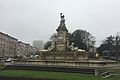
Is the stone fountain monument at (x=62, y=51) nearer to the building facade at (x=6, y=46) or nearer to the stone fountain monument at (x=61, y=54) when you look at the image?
the stone fountain monument at (x=61, y=54)

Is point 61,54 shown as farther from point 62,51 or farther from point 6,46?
point 6,46

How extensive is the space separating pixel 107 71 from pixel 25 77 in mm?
10406

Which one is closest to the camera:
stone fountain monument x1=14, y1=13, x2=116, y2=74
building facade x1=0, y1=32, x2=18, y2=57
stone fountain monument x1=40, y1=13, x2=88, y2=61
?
stone fountain monument x1=14, y1=13, x2=116, y2=74

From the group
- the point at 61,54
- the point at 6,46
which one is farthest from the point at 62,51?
the point at 6,46

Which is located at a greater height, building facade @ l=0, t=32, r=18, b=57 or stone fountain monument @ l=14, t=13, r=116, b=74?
building facade @ l=0, t=32, r=18, b=57

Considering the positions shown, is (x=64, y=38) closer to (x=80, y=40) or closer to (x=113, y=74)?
(x=113, y=74)

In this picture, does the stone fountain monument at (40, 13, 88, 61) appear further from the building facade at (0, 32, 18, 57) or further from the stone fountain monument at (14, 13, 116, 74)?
the building facade at (0, 32, 18, 57)

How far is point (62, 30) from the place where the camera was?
5062 cm

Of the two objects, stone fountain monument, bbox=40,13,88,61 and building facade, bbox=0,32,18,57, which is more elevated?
building facade, bbox=0,32,18,57

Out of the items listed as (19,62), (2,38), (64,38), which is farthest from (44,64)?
(2,38)

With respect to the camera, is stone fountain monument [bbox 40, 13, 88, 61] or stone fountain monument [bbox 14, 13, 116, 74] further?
stone fountain monument [bbox 40, 13, 88, 61]

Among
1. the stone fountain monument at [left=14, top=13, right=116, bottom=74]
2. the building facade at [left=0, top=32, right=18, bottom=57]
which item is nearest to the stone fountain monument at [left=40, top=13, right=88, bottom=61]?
the stone fountain monument at [left=14, top=13, right=116, bottom=74]

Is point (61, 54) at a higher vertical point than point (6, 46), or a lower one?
lower

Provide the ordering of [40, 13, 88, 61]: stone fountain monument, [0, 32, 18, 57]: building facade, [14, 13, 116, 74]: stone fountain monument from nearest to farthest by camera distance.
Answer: [14, 13, 116, 74]: stone fountain monument
[40, 13, 88, 61]: stone fountain monument
[0, 32, 18, 57]: building facade
